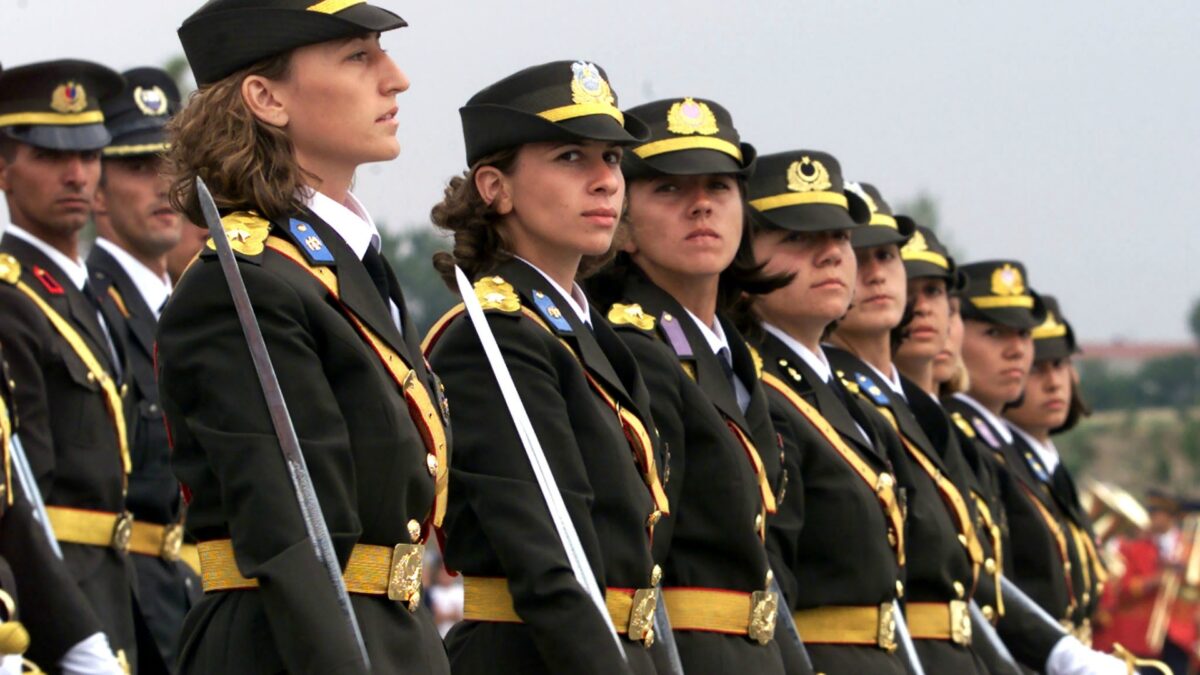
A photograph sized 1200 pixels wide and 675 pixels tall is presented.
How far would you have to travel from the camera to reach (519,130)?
611 centimetres

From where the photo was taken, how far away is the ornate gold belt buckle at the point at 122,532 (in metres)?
7.68

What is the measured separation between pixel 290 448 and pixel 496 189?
1.79 metres

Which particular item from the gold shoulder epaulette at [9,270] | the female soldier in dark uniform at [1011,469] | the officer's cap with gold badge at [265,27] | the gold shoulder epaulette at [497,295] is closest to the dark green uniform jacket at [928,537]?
the female soldier in dark uniform at [1011,469]

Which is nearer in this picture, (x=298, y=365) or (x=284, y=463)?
(x=284, y=463)

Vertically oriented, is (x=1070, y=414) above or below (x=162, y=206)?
below

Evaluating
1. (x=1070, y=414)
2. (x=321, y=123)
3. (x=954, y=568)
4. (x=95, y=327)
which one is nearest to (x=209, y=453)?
(x=321, y=123)

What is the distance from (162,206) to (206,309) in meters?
4.14

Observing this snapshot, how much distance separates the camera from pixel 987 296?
426 inches

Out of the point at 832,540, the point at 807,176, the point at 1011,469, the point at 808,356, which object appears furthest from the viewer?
the point at 1011,469

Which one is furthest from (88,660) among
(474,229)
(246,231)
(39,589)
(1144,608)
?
(1144,608)

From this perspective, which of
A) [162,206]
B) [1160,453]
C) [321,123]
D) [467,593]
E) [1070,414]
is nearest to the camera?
[321,123]

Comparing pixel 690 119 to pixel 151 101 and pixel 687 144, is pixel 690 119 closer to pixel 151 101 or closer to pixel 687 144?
pixel 687 144

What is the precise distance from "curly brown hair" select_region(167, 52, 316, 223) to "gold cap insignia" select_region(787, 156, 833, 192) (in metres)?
3.16

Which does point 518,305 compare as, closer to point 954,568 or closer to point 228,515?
point 228,515
